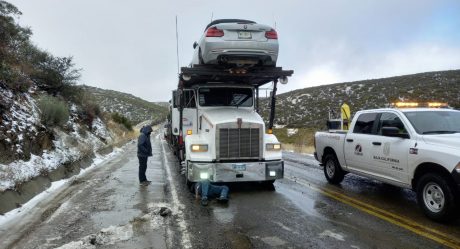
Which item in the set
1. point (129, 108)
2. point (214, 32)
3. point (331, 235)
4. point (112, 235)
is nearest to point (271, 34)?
point (214, 32)

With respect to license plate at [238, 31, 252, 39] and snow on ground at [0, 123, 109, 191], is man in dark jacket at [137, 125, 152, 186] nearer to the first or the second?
snow on ground at [0, 123, 109, 191]

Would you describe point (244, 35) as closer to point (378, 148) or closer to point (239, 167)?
point (239, 167)

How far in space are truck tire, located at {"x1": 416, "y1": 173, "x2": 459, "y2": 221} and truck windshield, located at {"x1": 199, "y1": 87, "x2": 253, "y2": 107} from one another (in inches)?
A: 221

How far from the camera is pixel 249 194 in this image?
9789mm

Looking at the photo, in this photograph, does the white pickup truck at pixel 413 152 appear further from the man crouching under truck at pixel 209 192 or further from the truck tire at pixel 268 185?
the man crouching under truck at pixel 209 192

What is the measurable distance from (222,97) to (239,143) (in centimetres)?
206

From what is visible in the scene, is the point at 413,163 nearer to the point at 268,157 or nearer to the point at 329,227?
the point at 329,227

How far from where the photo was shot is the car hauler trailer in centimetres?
991

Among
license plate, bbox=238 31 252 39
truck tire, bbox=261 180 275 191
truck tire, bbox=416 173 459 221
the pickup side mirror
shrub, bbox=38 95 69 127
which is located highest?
license plate, bbox=238 31 252 39

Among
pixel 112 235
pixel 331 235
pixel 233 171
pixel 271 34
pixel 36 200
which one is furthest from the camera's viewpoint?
pixel 271 34

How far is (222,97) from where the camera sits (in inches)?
460

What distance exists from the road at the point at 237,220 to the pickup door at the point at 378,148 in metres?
0.64

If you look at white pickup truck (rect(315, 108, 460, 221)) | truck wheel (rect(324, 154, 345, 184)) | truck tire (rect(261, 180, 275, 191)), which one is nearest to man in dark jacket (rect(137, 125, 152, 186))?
truck tire (rect(261, 180, 275, 191))

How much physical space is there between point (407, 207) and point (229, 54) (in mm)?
5213
